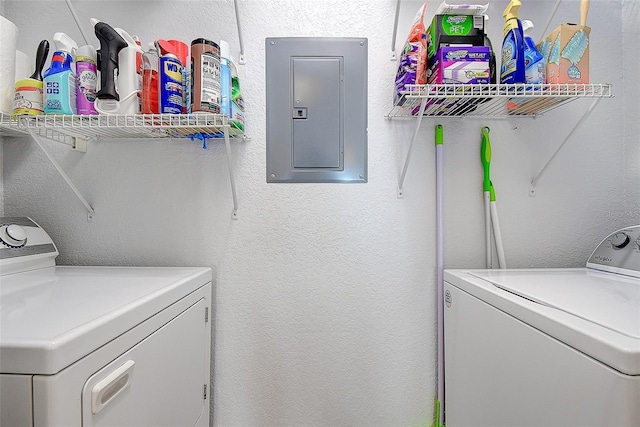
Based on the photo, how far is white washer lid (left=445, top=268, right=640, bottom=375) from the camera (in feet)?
1.94

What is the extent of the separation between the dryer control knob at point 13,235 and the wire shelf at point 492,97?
58.0 inches

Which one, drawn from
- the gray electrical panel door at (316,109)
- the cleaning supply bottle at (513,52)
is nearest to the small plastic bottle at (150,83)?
the gray electrical panel door at (316,109)

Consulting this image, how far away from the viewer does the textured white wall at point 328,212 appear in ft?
4.56

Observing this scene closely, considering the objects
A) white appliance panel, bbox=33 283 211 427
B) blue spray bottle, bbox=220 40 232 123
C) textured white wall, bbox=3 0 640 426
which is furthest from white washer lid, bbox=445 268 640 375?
blue spray bottle, bbox=220 40 232 123

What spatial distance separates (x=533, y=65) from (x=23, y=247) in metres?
1.93

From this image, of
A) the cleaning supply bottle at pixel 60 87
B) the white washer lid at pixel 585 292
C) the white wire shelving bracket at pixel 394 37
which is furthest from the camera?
the white wire shelving bracket at pixel 394 37

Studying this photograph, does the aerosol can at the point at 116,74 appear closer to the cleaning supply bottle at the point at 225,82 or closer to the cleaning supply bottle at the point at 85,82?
the cleaning supply bottle at the point at 85,82

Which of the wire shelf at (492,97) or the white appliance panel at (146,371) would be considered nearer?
the white appliance panel at (146,371)

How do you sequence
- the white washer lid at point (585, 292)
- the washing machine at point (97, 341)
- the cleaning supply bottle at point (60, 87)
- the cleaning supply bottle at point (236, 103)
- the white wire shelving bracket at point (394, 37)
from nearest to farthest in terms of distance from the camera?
the washing machine at point (97, 341) < the white washer lid at point (585, 292) < the cleaning supply bottle at point (60, 87) < the cleaning supply bottle at point (236, 103) < the white wire shelving bracket at point (394, 37)

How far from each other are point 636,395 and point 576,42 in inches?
43.8

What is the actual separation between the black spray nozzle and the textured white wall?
1.11 feet

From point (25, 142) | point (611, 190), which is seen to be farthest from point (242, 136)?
point (611, 190)

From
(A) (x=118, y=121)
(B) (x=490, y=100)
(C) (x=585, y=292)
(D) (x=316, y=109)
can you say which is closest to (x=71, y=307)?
(A) (x=118, y=121)

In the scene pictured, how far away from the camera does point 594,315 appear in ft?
2.33
